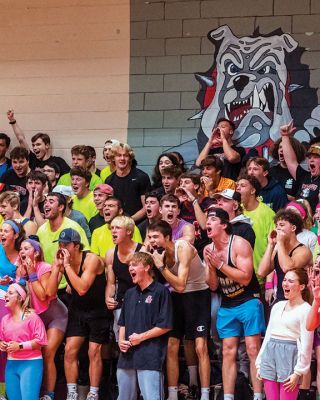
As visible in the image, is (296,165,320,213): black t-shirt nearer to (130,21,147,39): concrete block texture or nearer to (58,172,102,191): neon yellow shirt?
(58,172,102,191): neon yellow shirt

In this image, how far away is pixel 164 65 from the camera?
11.7m

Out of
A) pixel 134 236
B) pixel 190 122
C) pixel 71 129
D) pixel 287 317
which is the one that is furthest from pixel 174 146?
pixel 287 317

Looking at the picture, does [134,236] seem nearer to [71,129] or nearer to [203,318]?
[203,318]

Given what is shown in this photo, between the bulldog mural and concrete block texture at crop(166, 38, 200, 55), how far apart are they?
8.3 inches

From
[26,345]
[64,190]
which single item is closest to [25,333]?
[26,345]

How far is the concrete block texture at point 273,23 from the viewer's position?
36.8 feet

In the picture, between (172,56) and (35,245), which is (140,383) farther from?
(172,56)

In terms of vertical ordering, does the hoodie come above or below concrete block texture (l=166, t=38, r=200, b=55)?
below

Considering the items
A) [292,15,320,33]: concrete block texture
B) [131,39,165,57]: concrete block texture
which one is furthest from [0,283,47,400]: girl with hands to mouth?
[292,15,320,33]: concrete block texture

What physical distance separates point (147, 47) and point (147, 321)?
4.79 metres

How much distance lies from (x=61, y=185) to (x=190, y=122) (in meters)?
2.05

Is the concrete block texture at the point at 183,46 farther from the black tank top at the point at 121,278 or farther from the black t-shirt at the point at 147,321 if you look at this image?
the black t-shirt at the point at 147,321

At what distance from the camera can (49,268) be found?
857 centimetres

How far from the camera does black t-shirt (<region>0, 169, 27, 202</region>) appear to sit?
1084 centimetres
